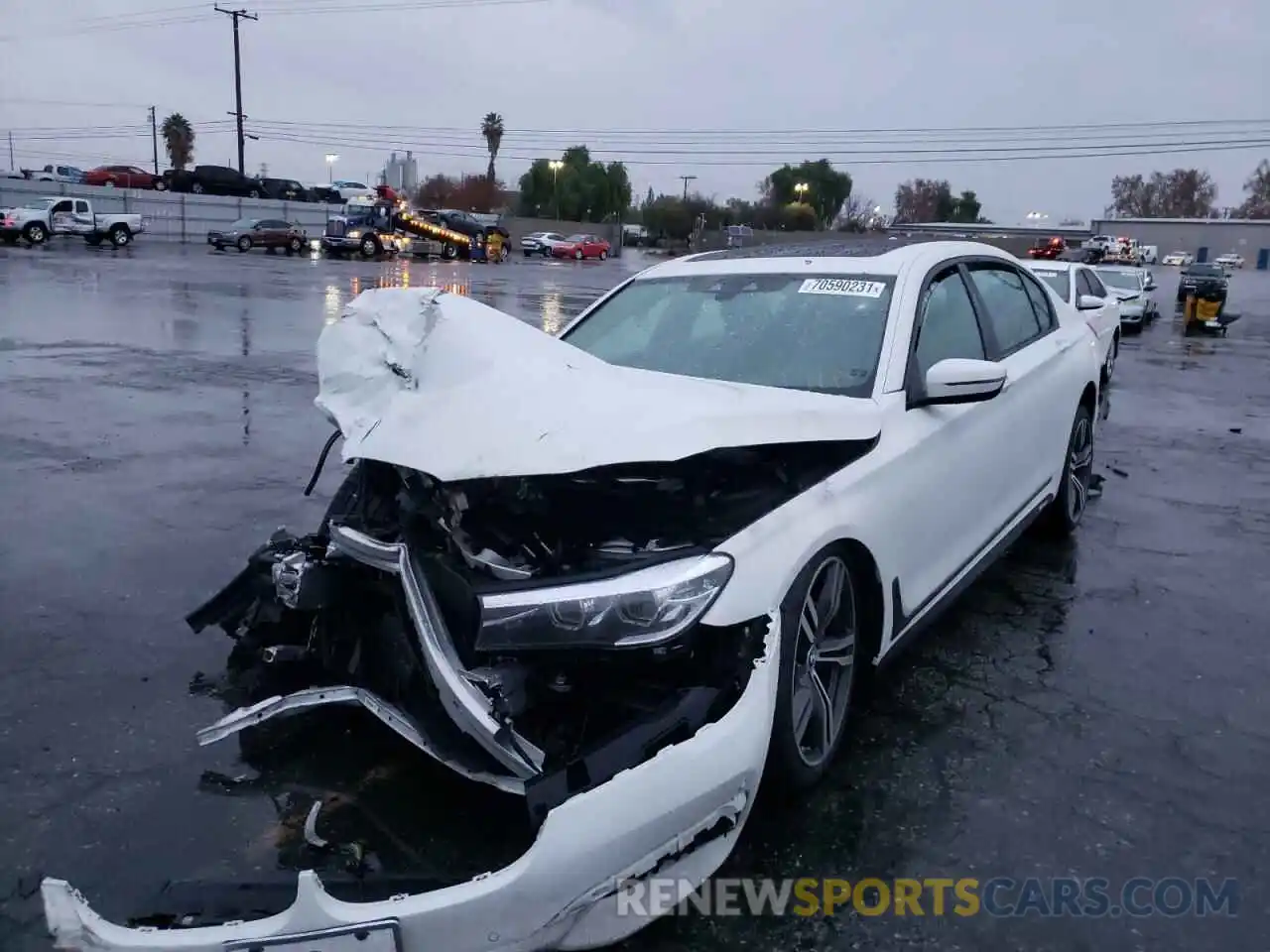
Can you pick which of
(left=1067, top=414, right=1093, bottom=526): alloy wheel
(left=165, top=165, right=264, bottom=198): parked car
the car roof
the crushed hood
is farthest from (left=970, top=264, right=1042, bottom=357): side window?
(left=165, top=165, right=264, bottom=198): parked car

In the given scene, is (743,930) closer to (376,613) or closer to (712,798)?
(712,798)

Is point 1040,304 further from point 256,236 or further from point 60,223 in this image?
point 256,236

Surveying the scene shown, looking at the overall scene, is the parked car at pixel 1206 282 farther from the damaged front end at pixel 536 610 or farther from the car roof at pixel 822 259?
the damaged front end at pixel 536 610

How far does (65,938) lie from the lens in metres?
2.12

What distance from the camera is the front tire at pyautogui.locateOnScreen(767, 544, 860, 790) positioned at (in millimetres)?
3059

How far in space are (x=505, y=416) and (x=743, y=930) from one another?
5.07ft

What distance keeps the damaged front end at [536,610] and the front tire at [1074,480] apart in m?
3.15

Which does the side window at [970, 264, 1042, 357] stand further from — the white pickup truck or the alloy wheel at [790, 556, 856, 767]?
the white pickup truck

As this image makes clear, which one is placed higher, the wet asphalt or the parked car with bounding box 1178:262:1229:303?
the parked car with bounding box 1178:262:1229:303

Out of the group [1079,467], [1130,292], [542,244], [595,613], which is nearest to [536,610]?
[595,613]

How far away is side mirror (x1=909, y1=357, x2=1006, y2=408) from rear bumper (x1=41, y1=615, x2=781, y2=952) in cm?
173

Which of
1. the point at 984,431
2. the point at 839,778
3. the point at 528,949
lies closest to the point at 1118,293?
the point at 984,431

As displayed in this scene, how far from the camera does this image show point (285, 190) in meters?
61.3

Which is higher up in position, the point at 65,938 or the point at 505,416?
the point at 505,416
